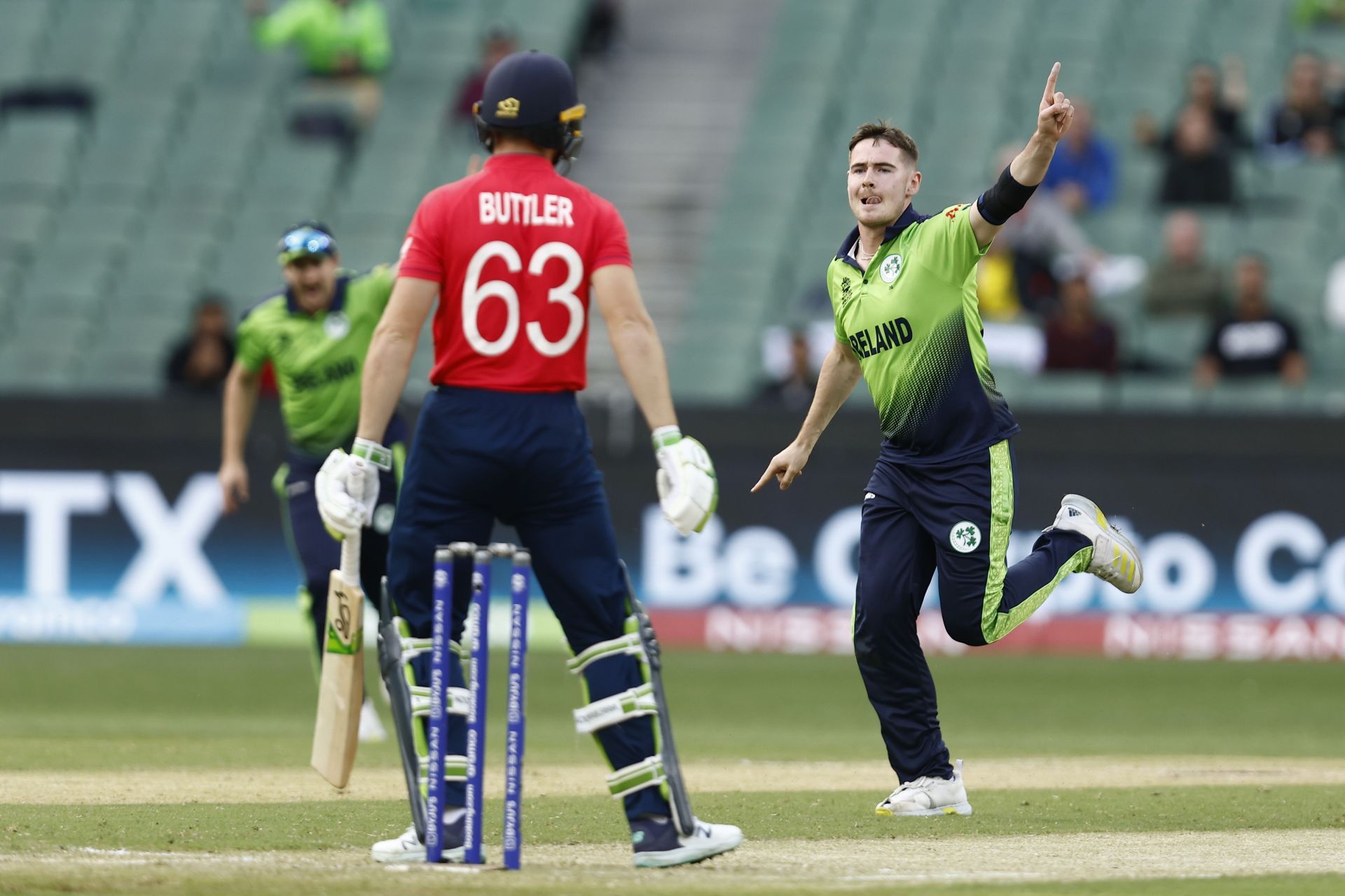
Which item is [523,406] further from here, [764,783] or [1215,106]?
[1215,106]

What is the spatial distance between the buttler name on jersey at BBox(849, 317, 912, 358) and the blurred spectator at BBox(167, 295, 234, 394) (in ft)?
31.7

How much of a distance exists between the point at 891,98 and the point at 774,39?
1.99m

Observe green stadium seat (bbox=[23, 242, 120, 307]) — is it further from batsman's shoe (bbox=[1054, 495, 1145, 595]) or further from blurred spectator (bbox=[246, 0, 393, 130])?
batsman's shoe (bbox=[1054, 495, 1145, 595])

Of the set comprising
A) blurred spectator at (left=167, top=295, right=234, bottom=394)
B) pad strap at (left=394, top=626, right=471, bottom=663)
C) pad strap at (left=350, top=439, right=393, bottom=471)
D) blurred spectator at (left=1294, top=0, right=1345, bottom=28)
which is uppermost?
blurred spectator at (left=1294, top=0, right=1345, bottom=28)

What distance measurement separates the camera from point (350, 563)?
20.2 feet

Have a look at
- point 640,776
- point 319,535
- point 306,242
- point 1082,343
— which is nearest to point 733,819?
point 640,776

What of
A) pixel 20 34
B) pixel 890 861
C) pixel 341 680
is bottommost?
pixel 890 861

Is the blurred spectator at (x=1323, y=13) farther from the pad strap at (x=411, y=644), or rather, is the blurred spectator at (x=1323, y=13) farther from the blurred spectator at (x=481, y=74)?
the pad strap at (x=411, y=644)

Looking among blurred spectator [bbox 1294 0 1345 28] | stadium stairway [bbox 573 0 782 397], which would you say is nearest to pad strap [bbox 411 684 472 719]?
stadium stairway [bbox 573 0 782 397]

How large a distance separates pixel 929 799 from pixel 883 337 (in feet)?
5.26

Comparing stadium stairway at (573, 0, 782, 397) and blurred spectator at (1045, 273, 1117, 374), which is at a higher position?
stadium stairway at (573, 0, 782, 397)

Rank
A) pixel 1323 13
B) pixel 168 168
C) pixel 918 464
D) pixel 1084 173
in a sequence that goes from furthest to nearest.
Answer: pixel 168 168, pixel 1323 13, pixel 1084 173, pixel 918 464

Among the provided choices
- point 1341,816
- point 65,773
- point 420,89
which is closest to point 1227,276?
point 420,89

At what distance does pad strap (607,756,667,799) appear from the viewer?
19.4 ft
